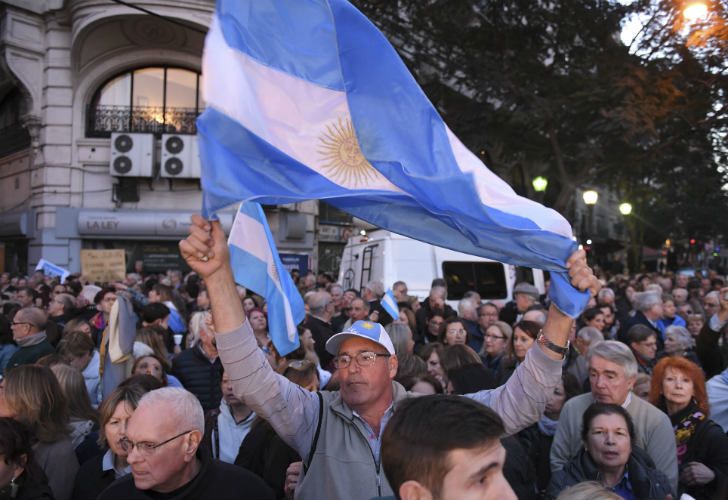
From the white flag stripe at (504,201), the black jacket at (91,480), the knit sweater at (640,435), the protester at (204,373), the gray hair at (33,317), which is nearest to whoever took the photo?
the white flag stripe at (504,201)

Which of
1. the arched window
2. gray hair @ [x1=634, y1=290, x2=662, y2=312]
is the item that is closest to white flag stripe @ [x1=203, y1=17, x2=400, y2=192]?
gray hair @ [x1=634, y1=290, x2=662, y2=312]

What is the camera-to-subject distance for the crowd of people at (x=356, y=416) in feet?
8.45

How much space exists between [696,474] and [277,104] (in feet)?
10.4

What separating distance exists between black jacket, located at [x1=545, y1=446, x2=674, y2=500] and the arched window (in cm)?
2006

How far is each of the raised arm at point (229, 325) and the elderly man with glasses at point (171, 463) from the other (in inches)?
9.6

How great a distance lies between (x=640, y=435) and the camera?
4.05m

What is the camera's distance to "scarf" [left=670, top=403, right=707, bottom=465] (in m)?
4.37

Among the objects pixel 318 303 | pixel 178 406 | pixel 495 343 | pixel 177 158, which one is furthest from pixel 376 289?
pixel 177 158

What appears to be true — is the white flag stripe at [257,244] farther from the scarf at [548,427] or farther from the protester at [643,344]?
the protester at [643,344]

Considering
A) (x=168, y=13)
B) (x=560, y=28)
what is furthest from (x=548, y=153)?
(x=168, y=13)

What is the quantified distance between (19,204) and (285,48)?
23.6 m

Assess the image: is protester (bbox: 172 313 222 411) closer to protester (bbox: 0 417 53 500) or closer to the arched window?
protester (bbox: 0 417 53 500)

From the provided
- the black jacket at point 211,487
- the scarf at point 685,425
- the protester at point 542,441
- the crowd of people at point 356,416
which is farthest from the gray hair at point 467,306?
the black jacket at point 211,487

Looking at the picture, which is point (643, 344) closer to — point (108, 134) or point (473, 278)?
point (473, 278)
